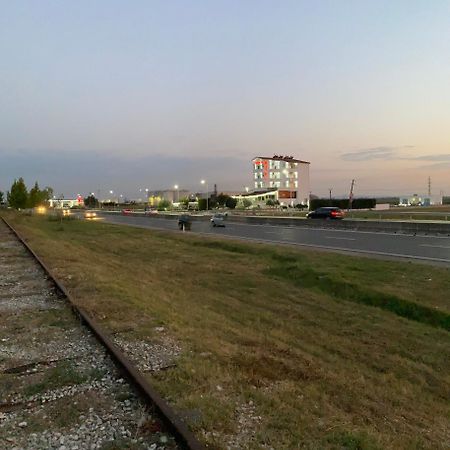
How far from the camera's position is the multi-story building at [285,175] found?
142 meters

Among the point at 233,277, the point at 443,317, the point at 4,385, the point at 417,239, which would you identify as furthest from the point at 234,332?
the point at 417,239

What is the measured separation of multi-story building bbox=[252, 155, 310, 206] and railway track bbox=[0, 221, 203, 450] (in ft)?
440

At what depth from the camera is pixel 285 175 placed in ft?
465

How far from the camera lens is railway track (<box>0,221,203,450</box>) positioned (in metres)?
4.15

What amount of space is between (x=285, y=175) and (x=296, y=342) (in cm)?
13495

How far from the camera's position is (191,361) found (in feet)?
20.4

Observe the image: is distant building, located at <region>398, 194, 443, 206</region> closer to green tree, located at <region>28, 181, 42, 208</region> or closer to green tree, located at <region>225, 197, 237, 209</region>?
green tree, located at <region>225, 197, 237, 209</region>

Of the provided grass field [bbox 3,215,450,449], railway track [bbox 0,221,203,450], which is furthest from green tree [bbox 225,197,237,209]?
railway track [bbox 0,221,203,450]

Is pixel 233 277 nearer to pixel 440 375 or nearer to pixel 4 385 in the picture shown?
pixel 440 375

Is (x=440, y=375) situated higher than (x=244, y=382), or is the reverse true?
(x=244, y=382)

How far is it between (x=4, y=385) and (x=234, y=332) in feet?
14.1

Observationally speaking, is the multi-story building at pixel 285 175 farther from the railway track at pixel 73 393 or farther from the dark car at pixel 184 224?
the railway track at pixel 73 393

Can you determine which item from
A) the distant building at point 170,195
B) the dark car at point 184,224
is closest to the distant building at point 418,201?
the dark car at point 184,224

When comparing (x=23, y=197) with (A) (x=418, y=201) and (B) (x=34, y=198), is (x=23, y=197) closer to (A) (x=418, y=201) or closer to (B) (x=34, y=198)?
(B) (x=34, y=198)
